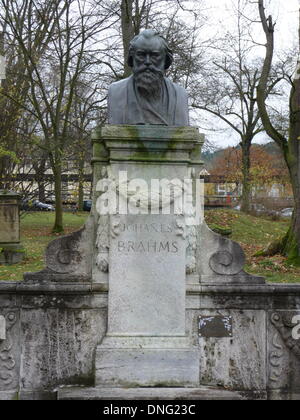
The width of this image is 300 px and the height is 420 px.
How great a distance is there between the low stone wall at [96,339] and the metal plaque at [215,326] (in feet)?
0.07

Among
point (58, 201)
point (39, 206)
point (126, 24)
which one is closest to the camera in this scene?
point (126, 24)

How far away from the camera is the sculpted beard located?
518cm

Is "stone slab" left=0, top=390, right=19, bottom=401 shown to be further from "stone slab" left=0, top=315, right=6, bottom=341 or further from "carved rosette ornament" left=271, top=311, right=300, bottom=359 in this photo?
"carved rosette ornament" left=271, top=311, right=300, bottom=359

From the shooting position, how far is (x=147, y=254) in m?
5.02

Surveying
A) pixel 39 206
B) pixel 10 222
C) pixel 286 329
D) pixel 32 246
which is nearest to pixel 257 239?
pixel 32 246

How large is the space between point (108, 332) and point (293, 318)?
77.3 inches

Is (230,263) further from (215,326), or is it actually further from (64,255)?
(64,255)

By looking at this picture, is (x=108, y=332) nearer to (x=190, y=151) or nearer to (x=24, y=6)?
(x=190, y=151)

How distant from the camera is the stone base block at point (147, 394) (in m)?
4.61

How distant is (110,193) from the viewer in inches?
199

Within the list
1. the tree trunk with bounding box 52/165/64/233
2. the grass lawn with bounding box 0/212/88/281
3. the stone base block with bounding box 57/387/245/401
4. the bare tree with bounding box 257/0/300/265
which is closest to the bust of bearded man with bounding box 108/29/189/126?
the stone base block with bounding box 57/387/245/401

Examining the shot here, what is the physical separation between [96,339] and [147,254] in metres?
1.03

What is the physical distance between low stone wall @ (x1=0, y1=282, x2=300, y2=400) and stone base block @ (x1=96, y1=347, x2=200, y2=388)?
19 cm
